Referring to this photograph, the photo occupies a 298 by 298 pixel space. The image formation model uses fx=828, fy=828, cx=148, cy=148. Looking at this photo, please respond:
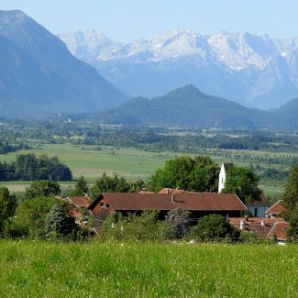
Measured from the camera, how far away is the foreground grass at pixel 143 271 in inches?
358

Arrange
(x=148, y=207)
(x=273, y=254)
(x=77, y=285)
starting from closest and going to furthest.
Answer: (x=77, y=285)
(x=273, y=254)
(x=148, y=207)

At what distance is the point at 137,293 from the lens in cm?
880

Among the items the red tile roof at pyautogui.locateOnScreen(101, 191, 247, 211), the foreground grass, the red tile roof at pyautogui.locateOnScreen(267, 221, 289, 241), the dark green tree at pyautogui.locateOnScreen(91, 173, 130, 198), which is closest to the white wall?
the dark green tree at pyautogui.locateOnScreen(91, 173, 130, 198)

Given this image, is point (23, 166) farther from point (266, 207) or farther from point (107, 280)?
point (107, 280)

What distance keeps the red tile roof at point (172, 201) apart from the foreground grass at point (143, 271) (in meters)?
40.6

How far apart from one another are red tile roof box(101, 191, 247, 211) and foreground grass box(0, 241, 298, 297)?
133 feet

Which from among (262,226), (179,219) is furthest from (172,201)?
(179,219)

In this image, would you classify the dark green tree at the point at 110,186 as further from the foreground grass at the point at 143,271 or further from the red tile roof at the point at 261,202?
the foreground grass at the point at 143,271

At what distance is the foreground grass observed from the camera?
9102 millimetres

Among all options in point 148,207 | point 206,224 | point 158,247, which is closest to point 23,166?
point 148,207

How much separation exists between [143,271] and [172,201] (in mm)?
45637

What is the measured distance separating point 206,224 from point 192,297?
32293 millimetres

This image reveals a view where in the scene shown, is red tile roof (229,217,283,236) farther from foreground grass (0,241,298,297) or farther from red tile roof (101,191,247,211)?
foreground grass (0,241,298,297)

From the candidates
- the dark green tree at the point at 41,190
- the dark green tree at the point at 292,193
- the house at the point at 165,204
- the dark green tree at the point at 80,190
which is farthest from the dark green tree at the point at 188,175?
the dark green tree at the point at 292,193
